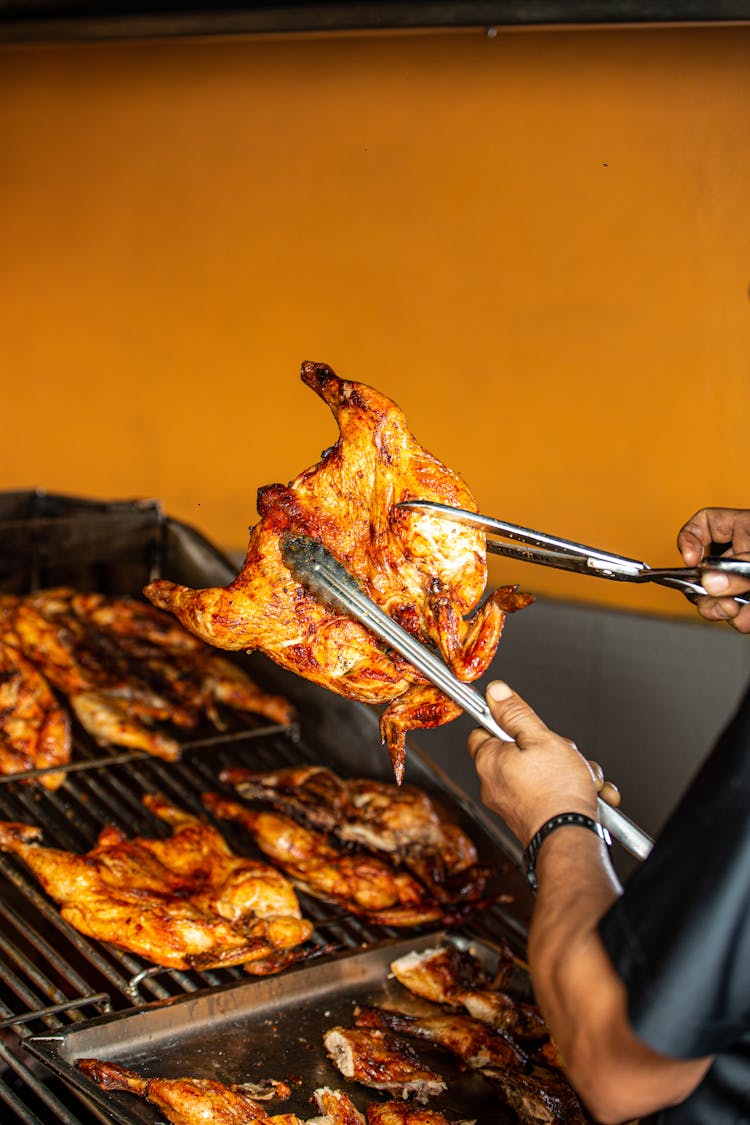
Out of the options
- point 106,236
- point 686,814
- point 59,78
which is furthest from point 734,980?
point 59,78

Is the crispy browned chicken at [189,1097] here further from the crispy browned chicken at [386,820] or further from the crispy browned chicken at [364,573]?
the crispy browned chicken at [386,820]

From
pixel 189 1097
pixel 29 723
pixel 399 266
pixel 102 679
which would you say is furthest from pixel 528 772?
pixel 399 266

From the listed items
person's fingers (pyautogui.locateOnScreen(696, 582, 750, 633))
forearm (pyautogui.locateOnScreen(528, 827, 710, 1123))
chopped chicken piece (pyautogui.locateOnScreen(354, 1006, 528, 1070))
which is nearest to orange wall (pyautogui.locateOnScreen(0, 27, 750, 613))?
person's fingers (pyautogui.locateOnScreen(696, 582, 750, 633))

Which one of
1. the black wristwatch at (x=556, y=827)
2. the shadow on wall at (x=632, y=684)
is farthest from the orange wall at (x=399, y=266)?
the black wristwatch at (x=556, y=827)

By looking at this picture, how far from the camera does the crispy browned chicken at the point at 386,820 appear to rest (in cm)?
333

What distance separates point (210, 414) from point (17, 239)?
4.96 ft

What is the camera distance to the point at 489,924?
3256 millimetres

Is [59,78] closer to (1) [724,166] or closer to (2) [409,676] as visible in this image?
(1) [724,166]

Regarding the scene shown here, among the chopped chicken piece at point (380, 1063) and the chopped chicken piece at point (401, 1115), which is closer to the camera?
the chopped chicken piece at point (401, 1115)

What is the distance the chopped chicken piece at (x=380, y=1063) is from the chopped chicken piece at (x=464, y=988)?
21 cm

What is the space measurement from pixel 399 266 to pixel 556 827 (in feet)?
11.9

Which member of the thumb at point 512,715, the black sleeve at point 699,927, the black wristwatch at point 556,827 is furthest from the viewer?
the thumb at point 512,715

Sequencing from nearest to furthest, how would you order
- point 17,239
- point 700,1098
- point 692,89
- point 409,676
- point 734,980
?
1. point 734,980
2. point 700,1098
3. point 409,676
4. point 692,89
5. point 17,239

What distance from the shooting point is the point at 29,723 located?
3754mm
